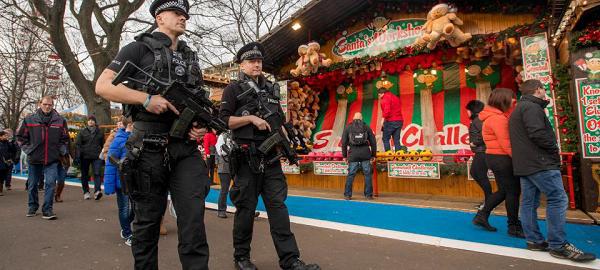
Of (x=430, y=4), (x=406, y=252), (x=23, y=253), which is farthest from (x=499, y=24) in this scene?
(x=23, y=253)

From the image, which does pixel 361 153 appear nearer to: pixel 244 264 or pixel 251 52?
pixel 251 52

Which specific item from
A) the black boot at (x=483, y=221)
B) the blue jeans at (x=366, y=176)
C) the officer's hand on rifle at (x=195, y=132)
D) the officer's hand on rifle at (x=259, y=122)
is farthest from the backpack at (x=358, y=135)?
the officer's hand on rifle at (x=195, y=132)

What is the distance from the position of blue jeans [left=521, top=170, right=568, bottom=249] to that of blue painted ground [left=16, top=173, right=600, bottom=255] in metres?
0.34

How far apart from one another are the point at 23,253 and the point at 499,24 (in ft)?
32.3

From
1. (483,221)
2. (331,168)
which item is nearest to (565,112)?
(483,221)

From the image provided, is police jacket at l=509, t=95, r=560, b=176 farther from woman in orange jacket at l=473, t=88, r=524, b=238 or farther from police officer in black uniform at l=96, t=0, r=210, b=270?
police officer in black uniform at l=96, t=0, r=210, b=270

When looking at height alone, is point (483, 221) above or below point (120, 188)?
below

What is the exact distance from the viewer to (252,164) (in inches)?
128

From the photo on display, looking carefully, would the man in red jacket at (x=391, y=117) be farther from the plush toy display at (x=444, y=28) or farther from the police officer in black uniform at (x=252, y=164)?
the police officer in black uniform at (x=252, y=164)

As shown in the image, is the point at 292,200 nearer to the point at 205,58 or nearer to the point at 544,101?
the point at 544,101

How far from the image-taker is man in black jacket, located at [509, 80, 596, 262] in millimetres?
3561

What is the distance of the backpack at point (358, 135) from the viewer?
7.59 m

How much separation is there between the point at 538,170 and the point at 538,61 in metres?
4.16

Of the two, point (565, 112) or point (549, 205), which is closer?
point (549, 205)
